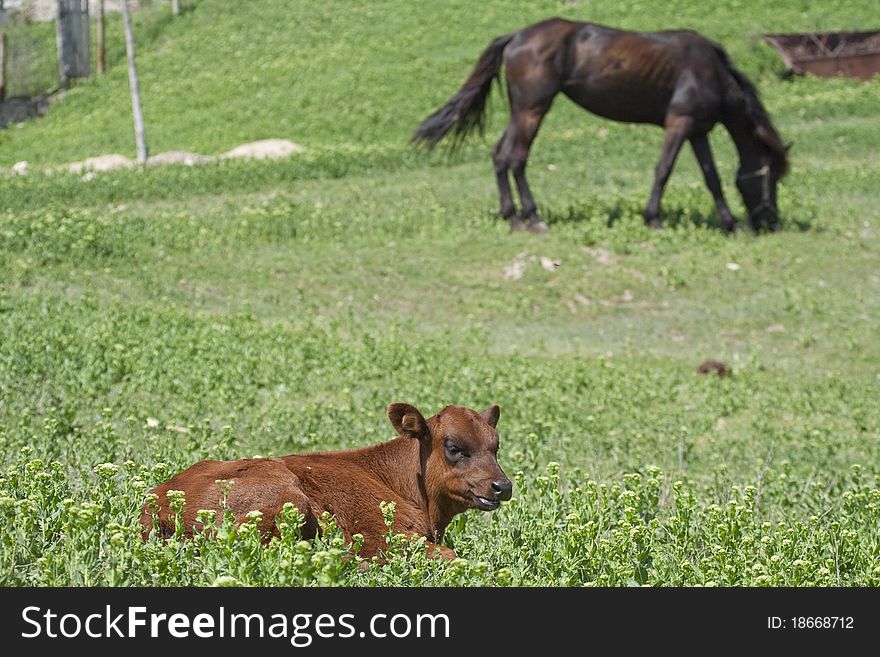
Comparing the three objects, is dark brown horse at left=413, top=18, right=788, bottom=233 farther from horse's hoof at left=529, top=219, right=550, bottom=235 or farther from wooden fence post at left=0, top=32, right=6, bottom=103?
wooden fence post at left=0, top=32, right=6, bottom=103

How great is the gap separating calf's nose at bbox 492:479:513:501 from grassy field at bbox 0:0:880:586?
0.26 meters

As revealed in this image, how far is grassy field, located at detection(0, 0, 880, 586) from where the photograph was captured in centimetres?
623

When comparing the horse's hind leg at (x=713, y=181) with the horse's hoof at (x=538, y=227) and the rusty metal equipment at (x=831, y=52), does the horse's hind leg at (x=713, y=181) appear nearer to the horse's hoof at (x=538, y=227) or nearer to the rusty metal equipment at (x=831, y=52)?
the horse's hoof at (x=538, y=227)

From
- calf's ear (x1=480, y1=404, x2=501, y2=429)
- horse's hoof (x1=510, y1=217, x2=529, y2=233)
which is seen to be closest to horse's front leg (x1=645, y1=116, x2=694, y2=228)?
horse's hoof (x1=510, y1=217, x2=529, y2=233)

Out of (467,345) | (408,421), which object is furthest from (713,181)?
(408,421)

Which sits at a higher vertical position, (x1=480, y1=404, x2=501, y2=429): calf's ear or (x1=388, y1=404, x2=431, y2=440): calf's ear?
(x1=388, y1=404, x2=431, y2=440): calf's ear

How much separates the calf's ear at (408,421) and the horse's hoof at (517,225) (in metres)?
13.6

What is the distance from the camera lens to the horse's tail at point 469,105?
21500mm

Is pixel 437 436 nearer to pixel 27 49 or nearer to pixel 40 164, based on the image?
pixel 40 164

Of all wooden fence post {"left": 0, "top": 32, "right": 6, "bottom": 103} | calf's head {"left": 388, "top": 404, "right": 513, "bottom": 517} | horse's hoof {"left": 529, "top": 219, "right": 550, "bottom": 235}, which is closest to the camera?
calf's head {"left": 388, "top": 404, "right": 513, "bottom": 517}

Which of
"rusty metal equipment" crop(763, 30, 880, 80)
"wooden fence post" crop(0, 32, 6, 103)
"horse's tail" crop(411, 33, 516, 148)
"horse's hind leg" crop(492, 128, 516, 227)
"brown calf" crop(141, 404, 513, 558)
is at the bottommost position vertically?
"wooden fence post" crop(0, 32, 6, 103)

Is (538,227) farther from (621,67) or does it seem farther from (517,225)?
(621,67)

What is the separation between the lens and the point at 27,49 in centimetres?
4312
